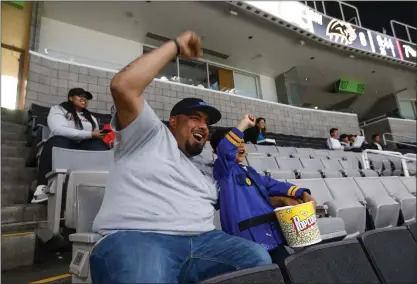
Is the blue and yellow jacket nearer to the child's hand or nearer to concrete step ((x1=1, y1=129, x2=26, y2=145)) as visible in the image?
the child's hand

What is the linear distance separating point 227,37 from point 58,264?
5.27 m

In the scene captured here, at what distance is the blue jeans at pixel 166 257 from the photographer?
585 mm

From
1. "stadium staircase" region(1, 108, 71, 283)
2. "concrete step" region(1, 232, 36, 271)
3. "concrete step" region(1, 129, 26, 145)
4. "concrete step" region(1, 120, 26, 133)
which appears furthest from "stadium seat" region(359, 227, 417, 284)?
"concrete step" region(1, 120, 26, 133)

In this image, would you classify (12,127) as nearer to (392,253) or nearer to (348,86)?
(392,253)

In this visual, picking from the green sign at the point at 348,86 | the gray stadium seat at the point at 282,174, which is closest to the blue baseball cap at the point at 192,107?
the gray stadium seat at the point at 282,174

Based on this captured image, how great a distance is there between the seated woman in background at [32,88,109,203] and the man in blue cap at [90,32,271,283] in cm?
118

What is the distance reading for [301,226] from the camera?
0.84 metres

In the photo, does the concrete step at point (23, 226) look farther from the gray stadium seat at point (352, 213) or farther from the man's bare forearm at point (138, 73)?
the gray stadium seat at point (352, 213)

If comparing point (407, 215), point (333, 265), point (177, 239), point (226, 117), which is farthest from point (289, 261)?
point (226, 117)

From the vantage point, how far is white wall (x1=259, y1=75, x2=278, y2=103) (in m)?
6.88

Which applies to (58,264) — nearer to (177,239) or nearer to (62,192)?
(62,192)

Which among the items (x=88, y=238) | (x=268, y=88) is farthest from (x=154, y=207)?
(x=268, y=88)

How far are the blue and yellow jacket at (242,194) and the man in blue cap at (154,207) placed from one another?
0.14m

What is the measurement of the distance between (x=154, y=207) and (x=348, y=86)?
28.1 ft
